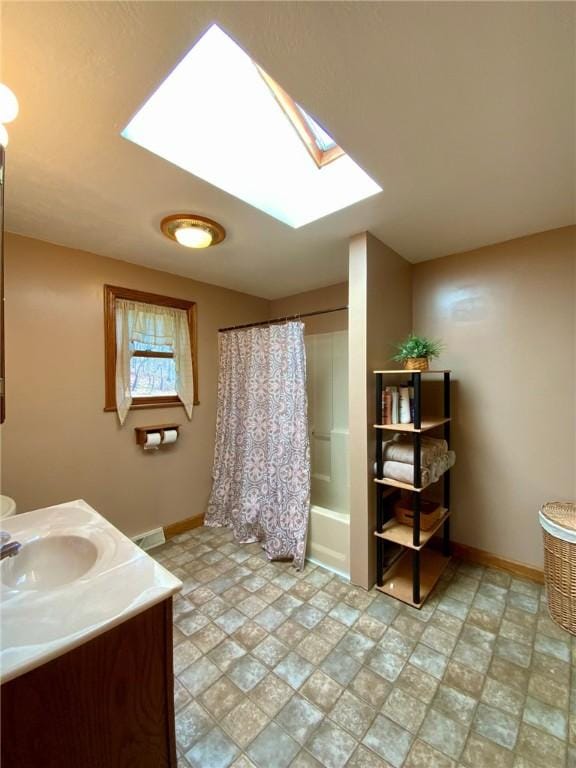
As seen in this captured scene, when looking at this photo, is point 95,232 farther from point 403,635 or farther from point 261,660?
point 403,635

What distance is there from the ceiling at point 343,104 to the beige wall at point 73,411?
0.33 meters

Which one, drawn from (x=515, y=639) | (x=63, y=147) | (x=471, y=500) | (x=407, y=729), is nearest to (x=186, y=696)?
(x=407, y=729)

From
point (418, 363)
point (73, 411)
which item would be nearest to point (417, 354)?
point (418, 363)

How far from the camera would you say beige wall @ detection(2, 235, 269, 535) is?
195 centimetres

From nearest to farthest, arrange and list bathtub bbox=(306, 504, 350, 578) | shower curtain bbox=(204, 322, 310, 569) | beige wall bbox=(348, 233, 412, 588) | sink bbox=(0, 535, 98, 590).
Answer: sink bbox=(0, 535, 98, 590) → beige wall bbox=(348, 233, 412, 588) → bathtub bbox=(306, 504, 350, 578) → shower curtain bbox=(204, 322, 310, 569)

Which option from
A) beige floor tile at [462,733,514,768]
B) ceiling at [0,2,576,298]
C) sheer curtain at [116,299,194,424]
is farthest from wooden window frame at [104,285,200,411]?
beige floor tile at [462,733,514,768]

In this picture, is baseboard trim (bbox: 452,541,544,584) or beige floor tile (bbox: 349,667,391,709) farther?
baseboard trim (bbox: 452,541,544,584)

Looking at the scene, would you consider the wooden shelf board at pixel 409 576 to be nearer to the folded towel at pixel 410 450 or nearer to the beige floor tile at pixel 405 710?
the beige floor tile at pixel 405 710

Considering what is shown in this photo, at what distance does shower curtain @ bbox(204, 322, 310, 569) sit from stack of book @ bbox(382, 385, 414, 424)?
581 millimetres

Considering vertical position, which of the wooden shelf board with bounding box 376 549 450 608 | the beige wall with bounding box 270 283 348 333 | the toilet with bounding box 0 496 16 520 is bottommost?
the wooden shelf board with bounding box 376 549 450 608

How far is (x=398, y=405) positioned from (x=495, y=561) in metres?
1.37

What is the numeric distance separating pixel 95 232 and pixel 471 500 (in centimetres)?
317

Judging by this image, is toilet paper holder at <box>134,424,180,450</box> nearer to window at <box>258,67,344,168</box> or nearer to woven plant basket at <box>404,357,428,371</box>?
woven plant basket at <box>404,357,428,371</box>

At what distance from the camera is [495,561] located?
7.13ft
